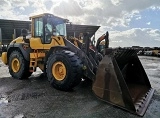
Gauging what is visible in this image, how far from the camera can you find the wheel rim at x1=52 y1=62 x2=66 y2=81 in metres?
5.43

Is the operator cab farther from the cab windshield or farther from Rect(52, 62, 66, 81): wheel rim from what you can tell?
Rect(52, 62, 66, 81): wheel rim

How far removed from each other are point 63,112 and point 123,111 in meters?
1.21

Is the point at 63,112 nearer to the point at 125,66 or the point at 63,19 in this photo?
the point at 125,66

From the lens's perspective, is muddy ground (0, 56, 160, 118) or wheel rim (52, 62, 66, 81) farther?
wheel rim (52, 62, 66, 81)

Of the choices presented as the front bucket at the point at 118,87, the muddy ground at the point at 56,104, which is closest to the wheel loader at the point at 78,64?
the front bucket at the point at 118,87

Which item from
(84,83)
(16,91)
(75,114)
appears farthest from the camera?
(84,83)

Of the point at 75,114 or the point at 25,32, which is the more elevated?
the point at 25,32

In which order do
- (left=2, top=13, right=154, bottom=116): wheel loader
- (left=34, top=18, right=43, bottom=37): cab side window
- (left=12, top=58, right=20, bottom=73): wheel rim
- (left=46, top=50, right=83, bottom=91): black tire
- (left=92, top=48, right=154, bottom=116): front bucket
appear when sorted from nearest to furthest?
(left=92, top=48, right=154, bottom=116): front bucket, (left=2, top=13, right=154, bottom=116): wheel loader, (left=46, top=50, right=83, bottom=91): black tire, (left=34, top=18, right=43, bottom=37): cab side window, (left=12, top=58, right=20, bottom=73): wheel rim

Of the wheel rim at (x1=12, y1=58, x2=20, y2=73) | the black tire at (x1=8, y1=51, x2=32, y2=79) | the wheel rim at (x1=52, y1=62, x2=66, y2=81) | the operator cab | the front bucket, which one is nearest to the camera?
the front bucket

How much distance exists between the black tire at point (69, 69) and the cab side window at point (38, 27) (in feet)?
5.25

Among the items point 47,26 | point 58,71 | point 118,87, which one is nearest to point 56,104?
point 58,71

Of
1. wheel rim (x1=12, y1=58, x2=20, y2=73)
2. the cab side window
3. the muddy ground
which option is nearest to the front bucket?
the muddy ground

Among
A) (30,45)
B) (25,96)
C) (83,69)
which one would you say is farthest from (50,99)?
(30,45)

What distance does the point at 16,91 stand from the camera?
221 inches
